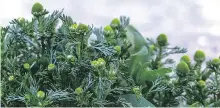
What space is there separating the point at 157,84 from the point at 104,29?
0.16 m

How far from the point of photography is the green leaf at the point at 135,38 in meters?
1.10

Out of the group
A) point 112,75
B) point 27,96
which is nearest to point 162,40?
point 112,75

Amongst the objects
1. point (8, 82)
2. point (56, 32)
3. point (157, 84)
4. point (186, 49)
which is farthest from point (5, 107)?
point (186, 49)

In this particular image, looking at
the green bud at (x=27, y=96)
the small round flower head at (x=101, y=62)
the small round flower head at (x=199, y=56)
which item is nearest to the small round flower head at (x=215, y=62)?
the small round flower head at (x=199, y=56)

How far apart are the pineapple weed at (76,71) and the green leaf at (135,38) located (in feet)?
0.25

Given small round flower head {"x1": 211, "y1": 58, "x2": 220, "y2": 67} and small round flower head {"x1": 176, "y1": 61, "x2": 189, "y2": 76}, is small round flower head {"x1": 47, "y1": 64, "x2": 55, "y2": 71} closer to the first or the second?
small round flower head {"x1": 176, "y1": 61, "x2": 189, "y2": 76}

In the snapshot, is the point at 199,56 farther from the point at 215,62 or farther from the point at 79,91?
the point at 79,91

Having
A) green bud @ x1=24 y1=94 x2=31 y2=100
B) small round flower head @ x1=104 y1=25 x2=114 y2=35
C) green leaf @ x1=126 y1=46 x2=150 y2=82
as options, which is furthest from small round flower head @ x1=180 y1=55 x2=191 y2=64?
green bud @ x1=24 y1=94 x2=31 y2=100

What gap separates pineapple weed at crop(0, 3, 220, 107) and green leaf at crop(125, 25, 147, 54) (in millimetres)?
76

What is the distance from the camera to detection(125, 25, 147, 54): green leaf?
1103mm

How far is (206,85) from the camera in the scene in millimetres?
1060

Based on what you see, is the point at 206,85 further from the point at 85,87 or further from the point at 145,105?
the point at 85,87

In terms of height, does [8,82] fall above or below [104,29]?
below

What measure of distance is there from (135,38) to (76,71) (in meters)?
0.35
